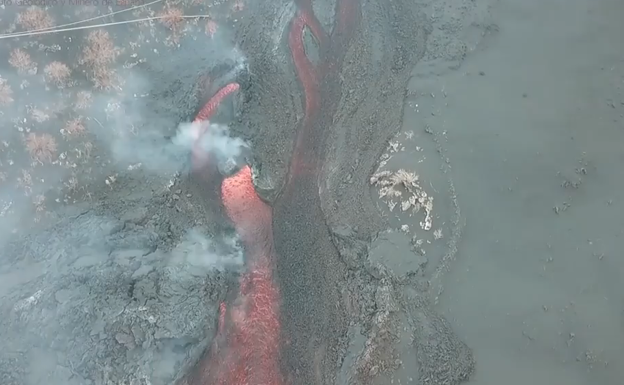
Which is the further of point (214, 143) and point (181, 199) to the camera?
point (214, 143)

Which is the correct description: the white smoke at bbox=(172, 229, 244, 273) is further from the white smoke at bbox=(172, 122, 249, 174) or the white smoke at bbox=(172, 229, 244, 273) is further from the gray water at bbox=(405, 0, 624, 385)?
the gray water at bbox=(405, 0, 624, 385)

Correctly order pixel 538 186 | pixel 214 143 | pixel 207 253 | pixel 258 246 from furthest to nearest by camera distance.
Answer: pixel 214 143 → pixel 538 186 → pixel 258 246 → pixel 207 253

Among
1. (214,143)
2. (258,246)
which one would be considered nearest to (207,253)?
(258,246)

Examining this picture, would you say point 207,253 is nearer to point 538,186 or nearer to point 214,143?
point 214,143

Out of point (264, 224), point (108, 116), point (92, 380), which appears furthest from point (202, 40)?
point (92, 380)

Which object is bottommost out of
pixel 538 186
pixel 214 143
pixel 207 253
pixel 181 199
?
pixel 538 186

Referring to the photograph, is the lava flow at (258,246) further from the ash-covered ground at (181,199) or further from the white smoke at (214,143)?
the ash-covered ground at (181,199)

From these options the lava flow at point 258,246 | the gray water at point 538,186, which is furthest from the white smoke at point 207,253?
the gray water at point 538,186
